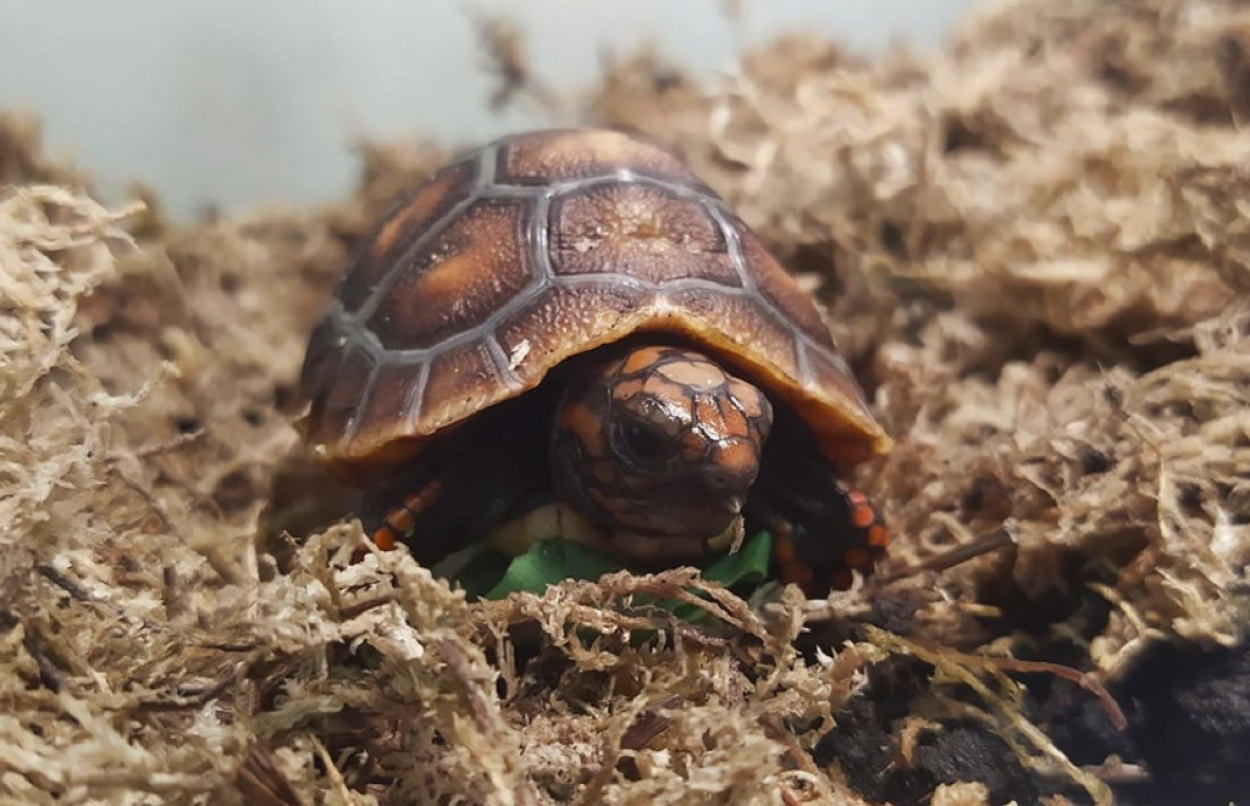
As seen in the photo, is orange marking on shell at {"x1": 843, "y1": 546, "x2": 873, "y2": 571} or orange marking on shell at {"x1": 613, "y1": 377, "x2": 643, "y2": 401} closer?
orange marking on shell at {"x1": 613, "y1": 377, "x2": 643, "y2": 401}

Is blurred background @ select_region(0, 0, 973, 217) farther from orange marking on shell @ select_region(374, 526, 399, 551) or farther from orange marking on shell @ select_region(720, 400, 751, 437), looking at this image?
orange marking on shell @ select_region(720, 400, 751, 437)

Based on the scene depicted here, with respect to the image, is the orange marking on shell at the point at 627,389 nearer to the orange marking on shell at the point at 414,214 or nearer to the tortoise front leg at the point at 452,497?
the tortoise front leg at the point at 452,497

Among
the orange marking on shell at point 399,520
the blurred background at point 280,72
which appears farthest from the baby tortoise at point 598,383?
the blurred background at point 280,72

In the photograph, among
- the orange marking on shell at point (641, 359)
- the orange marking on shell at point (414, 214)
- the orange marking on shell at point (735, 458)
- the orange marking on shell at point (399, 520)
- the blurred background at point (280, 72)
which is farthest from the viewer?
the blurred background at point (280, 72)

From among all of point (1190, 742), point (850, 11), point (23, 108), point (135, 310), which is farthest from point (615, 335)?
point (850, 11)

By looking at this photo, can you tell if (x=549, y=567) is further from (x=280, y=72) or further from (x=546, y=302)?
(x=280, y=72)

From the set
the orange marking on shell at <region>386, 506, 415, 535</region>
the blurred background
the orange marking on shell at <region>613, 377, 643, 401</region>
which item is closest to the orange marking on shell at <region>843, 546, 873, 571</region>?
the orange marking on shell at <region>613, 377, 643, 401</region>

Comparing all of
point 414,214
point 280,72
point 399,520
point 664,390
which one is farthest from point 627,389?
point 280,72
